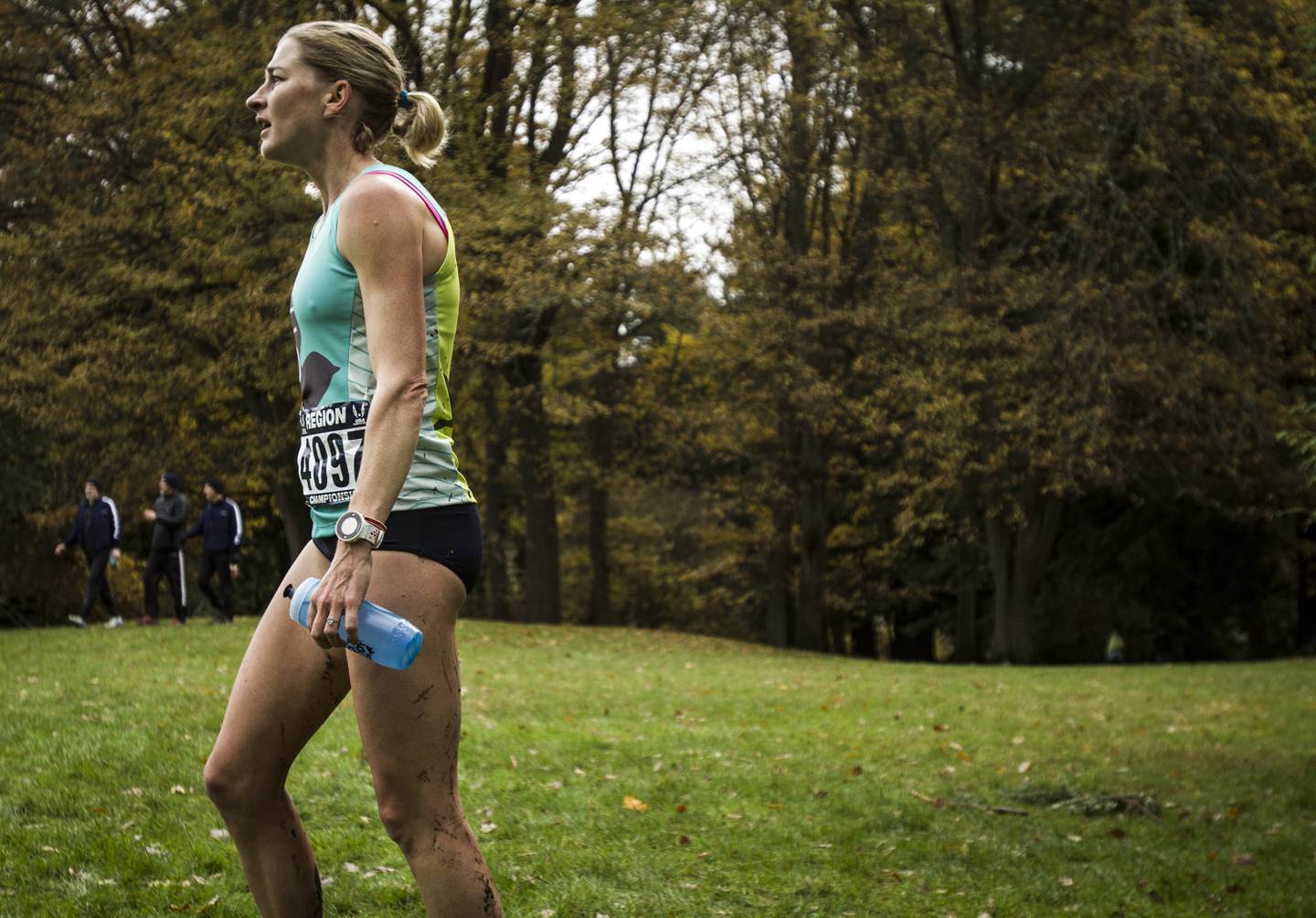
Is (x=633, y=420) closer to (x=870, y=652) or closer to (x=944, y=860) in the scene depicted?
(x=870, y=652)

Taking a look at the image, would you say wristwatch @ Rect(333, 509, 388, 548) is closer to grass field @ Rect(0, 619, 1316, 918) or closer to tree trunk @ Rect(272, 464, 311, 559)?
grass field @ Rect(0, 619, 1316, 918)

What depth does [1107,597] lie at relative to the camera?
30.2 metres

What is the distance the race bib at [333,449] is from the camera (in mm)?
2660

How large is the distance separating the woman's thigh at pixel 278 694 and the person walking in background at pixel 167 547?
1500 centimetres

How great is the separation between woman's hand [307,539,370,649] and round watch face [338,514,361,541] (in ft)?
0.05

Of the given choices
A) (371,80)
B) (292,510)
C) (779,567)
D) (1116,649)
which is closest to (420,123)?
(371,80)

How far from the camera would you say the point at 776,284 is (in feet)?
85.9

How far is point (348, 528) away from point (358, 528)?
0.06 feet

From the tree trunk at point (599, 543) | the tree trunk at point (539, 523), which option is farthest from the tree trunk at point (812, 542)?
the tree trunk at point (539, 523)

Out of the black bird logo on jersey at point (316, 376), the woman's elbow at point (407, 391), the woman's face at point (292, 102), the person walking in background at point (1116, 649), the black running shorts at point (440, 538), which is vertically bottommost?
the person walking in background at point (1116, 649)

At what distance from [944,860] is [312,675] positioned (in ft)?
14.5

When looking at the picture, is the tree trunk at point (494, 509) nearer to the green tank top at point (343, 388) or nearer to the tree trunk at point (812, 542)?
the tree trunk at point (812, 542)

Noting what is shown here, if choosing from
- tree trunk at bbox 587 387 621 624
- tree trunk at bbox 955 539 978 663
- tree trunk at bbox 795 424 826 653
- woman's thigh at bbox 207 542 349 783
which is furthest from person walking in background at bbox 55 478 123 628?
tree trunk at bbox 955 539 978 663

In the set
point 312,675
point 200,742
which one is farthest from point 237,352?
point 312,675
